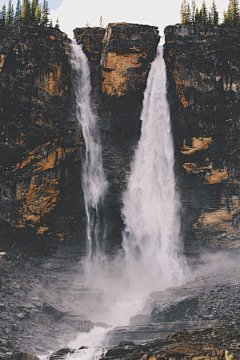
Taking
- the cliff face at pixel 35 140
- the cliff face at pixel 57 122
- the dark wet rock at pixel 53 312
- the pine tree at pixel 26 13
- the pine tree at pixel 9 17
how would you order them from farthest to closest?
1. the pine tree at pixel 9 17
2. the pine tree at pixel 26 13
3. the cliff face at pixel 57 122
4. the cliff face at pixel 35 140
5. the dark wet rock at pixel 53 312

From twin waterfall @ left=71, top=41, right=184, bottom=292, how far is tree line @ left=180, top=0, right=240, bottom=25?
1014 cm

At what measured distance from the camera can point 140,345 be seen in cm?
1661

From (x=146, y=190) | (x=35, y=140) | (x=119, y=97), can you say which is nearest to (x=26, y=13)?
(x=119, y=97)

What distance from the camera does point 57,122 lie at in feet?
90.4

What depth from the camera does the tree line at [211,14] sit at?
118ft

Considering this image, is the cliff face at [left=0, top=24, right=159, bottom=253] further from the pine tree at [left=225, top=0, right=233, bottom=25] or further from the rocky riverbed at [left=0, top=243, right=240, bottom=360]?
the pine tree at [left=225, top=0, right=233, bottom=25]

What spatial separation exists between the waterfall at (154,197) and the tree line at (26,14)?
42.2ft

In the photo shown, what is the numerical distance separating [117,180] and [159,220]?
489 cm

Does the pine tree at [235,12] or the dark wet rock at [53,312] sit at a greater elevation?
the pine tree at [235,12]

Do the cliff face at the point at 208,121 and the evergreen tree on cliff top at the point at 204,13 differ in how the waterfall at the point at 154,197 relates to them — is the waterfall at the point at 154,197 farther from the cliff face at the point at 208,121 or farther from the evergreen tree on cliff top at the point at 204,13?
the evergreen tree on cliff top at the point at 204,13

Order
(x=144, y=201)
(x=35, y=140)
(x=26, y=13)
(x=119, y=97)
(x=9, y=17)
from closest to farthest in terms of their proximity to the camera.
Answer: (x=35, y=140) → (x=119, y=97) → (x=144, y=201) → (x=26, y=13) → (x=9, y=17)

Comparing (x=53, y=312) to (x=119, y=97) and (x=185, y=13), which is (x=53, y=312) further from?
(x=185, y=13)

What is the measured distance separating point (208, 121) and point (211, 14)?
15.2m

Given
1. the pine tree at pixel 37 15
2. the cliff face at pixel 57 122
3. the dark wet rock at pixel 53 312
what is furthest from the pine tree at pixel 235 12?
the dark wet rock at pixel 53 312
